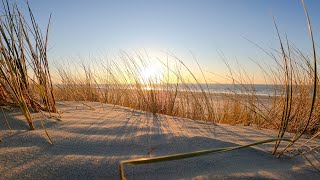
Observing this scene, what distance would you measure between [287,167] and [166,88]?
6.83ft

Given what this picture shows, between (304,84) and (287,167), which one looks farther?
(304,84)

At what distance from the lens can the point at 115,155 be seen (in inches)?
40.1

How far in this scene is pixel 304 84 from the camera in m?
2.43

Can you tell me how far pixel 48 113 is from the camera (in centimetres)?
147

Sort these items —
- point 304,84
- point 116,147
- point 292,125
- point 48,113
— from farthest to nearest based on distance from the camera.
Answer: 1. point 304,84
2. point 292,125
3. point 48,113
4. point 116,147

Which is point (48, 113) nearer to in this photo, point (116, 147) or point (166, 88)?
point (116, 147)

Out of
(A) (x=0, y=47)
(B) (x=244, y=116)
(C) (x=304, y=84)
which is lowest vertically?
Answer: (B) (x=244, y=116)

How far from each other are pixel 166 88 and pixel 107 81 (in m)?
1.45

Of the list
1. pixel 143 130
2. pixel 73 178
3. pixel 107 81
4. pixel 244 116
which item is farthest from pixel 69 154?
pixel 107 81

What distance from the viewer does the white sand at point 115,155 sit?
0.88 metres

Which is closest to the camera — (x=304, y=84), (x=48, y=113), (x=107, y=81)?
(x=48, y=113)

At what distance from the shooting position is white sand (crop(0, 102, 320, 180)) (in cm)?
88

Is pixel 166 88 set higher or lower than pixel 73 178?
higher

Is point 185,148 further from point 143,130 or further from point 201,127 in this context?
point 201,127
